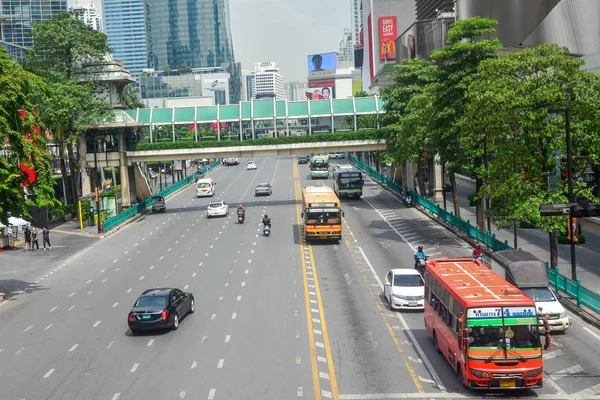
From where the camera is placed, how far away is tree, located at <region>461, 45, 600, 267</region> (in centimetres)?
3428

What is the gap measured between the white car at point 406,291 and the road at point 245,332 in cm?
69

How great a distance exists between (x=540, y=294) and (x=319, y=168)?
75.9 metres

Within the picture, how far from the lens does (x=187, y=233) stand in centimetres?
5944

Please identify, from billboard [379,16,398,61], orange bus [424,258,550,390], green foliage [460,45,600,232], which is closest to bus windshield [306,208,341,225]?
green foliage [460,45,600,232]

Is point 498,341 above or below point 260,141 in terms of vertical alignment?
below

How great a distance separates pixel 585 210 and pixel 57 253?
38.6m

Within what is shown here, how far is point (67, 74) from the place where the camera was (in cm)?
7175

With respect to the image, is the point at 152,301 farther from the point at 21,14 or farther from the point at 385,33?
the point at 21,14

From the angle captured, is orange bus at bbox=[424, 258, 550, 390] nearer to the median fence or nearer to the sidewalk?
the sidewalk

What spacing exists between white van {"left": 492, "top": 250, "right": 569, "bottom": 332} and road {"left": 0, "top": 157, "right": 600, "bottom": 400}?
664 mm

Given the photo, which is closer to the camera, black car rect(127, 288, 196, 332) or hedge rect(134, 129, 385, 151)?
black car rect(127, 288, 196, 332)

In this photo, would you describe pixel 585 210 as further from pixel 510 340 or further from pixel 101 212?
pixel 101 212

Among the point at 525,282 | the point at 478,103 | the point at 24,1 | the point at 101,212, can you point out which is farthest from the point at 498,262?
the point at 24,1

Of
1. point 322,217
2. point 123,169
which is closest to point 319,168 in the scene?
point 123,169
